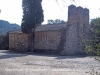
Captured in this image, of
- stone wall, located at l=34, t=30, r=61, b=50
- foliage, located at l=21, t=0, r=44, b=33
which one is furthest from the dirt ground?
foliage, located at l=21, t=0, r=44, b=33

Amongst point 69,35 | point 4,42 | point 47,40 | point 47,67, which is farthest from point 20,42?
point 47,67

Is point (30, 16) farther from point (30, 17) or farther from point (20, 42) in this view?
point (20, 42)

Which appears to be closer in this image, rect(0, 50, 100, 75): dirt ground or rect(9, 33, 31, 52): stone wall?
rect(0, 50, 100, 75): dirt ground

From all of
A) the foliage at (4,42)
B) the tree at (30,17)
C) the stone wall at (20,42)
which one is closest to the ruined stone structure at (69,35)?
the tree at (30,17)

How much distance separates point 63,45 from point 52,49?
9.36 ft

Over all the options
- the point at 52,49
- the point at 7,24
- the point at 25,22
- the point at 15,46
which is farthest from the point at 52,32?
the point at 7,24

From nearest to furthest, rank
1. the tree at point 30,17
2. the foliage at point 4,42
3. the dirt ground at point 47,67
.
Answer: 1. the dirt ground at point 47,67
2. the tree at point 30,17
3. the foliage at point 4,42

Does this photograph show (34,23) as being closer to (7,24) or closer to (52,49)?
(52,49)

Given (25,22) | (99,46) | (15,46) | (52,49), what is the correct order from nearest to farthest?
(99,46) → (52,49) → (25,22) → (15,46)

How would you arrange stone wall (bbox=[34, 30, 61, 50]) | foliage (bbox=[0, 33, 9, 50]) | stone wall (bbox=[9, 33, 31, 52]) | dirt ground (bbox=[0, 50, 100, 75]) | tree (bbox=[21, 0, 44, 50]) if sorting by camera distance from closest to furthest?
1. dirt ground (bbox=[0, 50, 100, 75])
2. stone wall (bbox=[34, 30, 61, 50])
3. tree (bbox=[21, 0, 44, 50])
4. stone wall (bbox=[9, 33, 31, 52])
5. foliage (bbox=[0, 33, 9, 50])

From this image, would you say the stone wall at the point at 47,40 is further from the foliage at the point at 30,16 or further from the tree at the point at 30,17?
the foliage at the point at 30,16

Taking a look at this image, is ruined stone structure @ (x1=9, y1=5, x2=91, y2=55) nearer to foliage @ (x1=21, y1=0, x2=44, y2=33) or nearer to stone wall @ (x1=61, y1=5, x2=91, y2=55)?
stone wall @ (x1=61, y1=5, x2=91, y2=55)

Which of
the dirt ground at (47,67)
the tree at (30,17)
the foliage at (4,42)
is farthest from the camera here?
the foliage at (4,42)

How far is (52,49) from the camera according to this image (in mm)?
34625
